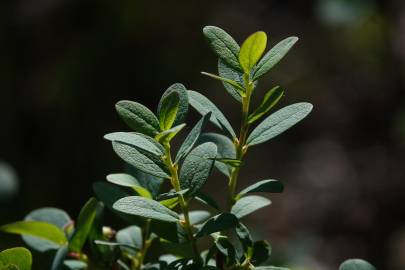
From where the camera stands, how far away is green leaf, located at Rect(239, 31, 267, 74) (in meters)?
0.55

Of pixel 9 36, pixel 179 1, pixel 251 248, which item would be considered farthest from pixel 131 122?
pixel 179 1

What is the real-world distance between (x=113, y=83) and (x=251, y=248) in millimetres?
2650

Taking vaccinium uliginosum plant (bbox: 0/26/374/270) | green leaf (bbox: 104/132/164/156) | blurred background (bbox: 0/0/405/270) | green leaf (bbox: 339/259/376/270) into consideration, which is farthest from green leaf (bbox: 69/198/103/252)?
blurred background (bbox: 0/0/405/270)

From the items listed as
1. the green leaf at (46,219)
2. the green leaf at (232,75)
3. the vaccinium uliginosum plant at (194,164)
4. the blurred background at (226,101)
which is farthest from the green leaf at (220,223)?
the blurred background at (226,101)

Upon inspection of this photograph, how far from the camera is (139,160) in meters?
0.55

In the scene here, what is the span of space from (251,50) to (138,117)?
11 cm

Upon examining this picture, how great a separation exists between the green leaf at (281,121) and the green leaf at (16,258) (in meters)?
0.21

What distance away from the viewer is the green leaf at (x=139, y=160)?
54cm

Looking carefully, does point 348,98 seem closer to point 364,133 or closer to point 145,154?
point 364,133

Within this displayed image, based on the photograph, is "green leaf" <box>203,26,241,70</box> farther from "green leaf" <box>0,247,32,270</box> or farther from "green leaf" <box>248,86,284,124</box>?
"green leaf" <box>0,247,32,270</box>

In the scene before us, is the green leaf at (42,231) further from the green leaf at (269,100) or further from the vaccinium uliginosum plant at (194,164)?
the green leaf at (269,100)

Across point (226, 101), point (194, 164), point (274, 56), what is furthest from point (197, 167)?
point (226, 101)

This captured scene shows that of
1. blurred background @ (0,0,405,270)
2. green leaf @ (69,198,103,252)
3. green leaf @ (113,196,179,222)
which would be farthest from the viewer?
blurred background @ (0,0,405,270)

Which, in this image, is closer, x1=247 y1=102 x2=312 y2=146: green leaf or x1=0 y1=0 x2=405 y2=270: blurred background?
x1=247 y1=102 x2=312 y2=146: green leaf
